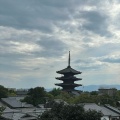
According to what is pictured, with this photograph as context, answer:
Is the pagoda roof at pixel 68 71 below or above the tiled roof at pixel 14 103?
above

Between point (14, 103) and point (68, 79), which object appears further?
point (68, 79)

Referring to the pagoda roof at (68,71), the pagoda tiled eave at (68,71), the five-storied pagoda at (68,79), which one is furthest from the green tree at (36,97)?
the pagoda roof at (68,71)

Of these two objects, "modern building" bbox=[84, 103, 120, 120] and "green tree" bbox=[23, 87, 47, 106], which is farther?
"green tree" bbox=[23, 87, 47, 106]

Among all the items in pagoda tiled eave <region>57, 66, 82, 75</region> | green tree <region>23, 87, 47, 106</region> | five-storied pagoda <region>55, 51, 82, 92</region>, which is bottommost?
green tree <region>23, 87, 47, 106</region>

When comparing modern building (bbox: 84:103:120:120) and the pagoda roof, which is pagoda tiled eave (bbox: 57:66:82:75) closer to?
the pagoda roof

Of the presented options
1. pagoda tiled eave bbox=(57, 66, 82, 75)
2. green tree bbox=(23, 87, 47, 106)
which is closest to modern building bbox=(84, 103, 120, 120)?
green tree bbox=(23, 87, 47, 106)

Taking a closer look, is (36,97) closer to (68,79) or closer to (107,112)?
(107,112)

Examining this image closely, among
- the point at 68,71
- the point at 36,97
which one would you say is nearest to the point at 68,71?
the point at 68,71

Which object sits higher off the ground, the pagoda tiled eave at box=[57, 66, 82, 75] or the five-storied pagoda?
the pagoda tiled eave at box=[57, 66, 82, 75]

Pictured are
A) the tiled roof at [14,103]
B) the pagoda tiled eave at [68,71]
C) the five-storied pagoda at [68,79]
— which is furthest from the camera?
the pagoda tiled eave at [68,71]

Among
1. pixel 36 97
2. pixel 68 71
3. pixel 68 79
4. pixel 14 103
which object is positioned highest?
pixel 68 71

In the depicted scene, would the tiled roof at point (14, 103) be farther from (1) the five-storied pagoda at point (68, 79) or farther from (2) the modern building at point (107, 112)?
(1) the five-storied pagoda at point (68, 79)

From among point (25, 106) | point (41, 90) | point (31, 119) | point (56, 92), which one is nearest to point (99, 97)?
point (41, 90)

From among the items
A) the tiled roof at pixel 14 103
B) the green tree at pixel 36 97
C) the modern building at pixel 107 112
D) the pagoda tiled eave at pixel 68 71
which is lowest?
the modern building at pixel 107 112
